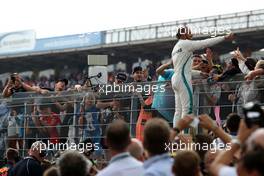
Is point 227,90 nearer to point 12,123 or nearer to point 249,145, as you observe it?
point 12,123

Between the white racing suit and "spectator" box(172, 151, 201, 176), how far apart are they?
195 inches

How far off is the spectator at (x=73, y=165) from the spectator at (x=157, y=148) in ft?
1.73

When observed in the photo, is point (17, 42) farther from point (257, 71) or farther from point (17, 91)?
point (257, 71)

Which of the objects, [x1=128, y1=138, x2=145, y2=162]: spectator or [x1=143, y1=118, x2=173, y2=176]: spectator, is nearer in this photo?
[x1=143, y1=118, x2=173, y2=176]: spectator

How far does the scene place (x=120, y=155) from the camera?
6016 millimetres

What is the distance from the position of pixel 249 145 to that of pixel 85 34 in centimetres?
3984

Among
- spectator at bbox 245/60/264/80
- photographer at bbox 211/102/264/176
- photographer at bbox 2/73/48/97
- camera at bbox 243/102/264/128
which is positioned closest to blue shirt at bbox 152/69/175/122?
spectator at bbox 245/60/264/80

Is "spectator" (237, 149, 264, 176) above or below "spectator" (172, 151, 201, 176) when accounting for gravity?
above

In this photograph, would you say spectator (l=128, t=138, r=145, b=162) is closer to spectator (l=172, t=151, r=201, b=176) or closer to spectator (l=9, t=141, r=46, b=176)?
spectator (l=172, t=151, r=201, b=176)

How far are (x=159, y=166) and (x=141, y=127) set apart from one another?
567 cm

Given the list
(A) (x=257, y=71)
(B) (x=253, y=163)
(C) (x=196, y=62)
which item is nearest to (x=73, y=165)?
(B) (x=253, y=163)

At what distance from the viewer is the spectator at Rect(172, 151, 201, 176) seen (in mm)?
5625

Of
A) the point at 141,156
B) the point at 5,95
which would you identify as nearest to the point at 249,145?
the point at 141,156

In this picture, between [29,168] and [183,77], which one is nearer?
[29,168]
